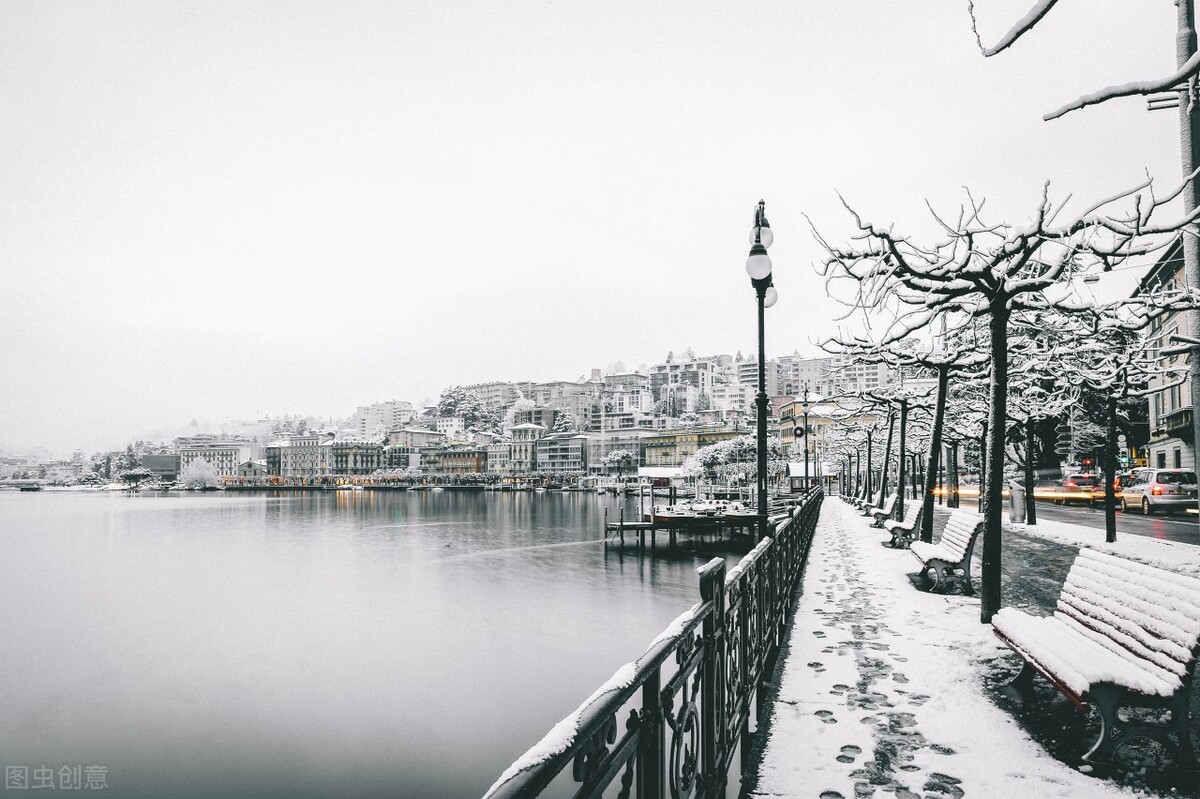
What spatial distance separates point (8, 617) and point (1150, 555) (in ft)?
139

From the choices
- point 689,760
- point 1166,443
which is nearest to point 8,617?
point 689,760

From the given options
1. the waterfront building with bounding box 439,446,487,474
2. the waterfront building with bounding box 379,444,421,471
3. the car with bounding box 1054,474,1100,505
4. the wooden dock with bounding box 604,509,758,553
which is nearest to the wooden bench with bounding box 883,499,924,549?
the car with bounding box 1054,474,1100,505

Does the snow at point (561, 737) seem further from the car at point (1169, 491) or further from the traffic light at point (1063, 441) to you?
the traffic light at point (1063, 441)

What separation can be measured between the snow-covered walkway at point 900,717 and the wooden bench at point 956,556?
84 centimetres

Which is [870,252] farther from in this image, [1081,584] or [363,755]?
[363,755]

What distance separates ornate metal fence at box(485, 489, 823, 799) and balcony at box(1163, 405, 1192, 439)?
36934 mm

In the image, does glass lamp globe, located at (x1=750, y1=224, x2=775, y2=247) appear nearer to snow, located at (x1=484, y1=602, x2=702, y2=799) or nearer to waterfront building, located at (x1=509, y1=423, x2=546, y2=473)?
snow, located at (x1=484, y1=602, x2=702, y2=799)

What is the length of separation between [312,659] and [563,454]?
14970cm

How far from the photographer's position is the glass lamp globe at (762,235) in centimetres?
947

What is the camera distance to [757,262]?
365 inches

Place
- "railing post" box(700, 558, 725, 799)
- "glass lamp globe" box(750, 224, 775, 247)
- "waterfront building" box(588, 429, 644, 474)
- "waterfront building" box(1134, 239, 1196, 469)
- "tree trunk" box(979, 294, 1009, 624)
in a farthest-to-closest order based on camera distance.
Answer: "waterfront building" box(588, 429, 644, 474) → "waterfront building" box(1134, 239, 1196, 469) → "glass lamp globe" box(750, 224, 775, 247) → "tree trunk" box(979, 294, 1009, 624) → "railing post" box(700, 558, 725, 799)

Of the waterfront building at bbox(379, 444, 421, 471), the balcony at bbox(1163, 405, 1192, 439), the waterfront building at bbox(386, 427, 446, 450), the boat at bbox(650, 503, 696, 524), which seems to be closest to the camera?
the balcony at bbox(1163, 405, 1192, 439)

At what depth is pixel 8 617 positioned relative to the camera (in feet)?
102

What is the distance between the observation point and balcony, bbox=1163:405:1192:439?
32.7 meters
